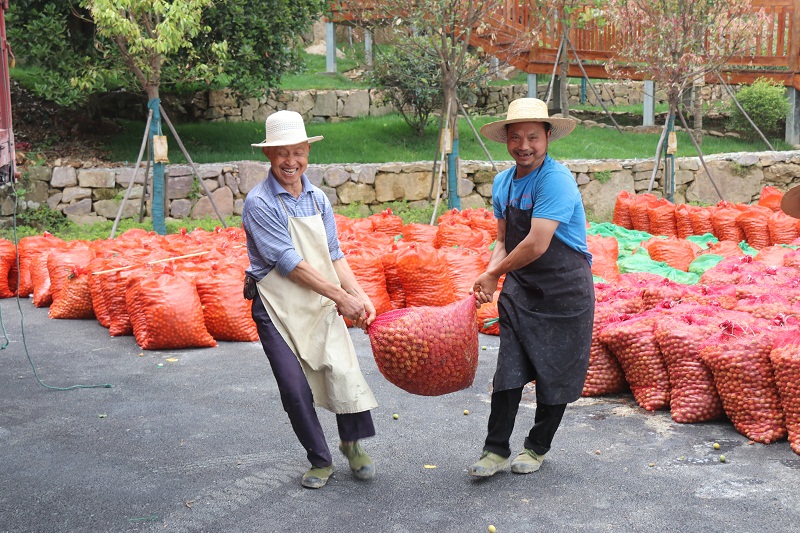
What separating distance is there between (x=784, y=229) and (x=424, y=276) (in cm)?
378

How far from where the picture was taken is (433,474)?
12.0 feet

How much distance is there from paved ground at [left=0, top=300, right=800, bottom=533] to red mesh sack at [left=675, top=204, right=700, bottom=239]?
15.0ft

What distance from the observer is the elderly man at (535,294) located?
11.3 ft

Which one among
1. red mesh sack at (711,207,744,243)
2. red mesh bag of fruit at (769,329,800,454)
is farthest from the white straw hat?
red mesh sack at (711,207,744,243)

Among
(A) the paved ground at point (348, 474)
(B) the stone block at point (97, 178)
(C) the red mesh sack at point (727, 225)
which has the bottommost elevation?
(A) the paved ground at point (348, 474)

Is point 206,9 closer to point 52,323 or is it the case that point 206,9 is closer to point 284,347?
point 52,323

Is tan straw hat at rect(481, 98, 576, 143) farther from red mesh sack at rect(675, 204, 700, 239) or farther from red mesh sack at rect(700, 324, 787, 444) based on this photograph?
red mesh sack at rect(675, 204, 700, 239)

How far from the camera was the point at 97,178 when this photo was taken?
11562mm

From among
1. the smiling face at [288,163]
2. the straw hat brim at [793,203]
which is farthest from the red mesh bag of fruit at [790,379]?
the smiling face at [288,163]

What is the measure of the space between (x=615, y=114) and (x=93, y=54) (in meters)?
10.6

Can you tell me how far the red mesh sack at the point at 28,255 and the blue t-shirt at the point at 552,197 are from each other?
218 inches

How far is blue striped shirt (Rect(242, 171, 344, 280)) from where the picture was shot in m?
3.39

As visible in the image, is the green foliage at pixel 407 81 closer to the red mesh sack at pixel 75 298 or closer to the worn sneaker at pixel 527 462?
the red mesh sack at pixel 75 298

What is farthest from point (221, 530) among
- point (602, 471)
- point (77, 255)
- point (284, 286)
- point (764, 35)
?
point (764, 35)
